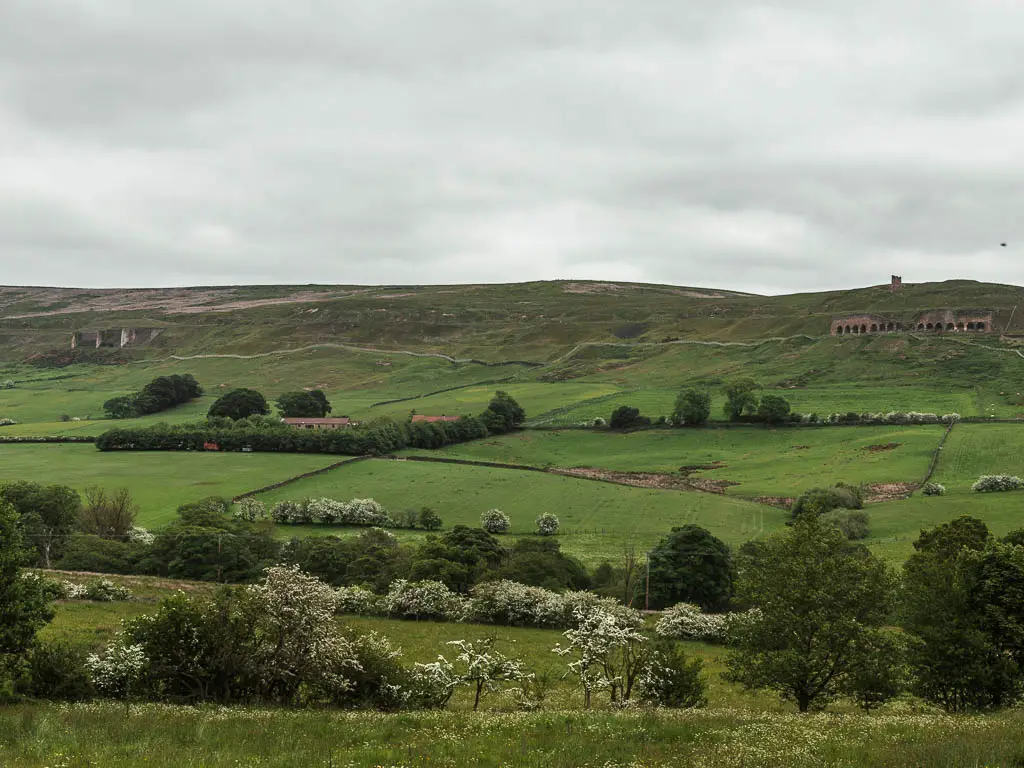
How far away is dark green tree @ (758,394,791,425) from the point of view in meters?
129

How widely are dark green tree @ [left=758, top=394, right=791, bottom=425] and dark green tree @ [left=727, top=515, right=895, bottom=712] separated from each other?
103193 mm

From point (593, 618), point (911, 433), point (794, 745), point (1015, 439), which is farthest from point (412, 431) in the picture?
point (794, 745)

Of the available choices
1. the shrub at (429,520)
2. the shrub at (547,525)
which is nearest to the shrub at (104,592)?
the shrub at (429,520)

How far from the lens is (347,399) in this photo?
17950 cm

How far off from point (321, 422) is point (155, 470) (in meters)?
36.1

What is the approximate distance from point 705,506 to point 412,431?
53.8m

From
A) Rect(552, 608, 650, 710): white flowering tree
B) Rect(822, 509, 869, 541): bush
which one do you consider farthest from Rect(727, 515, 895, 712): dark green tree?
Rect(822, 509, 869, 541): bush

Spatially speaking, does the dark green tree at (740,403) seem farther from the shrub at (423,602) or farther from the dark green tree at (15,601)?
the dark green tree at (15,601)

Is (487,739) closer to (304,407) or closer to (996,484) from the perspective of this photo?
(996,484)

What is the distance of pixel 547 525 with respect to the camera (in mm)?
82625

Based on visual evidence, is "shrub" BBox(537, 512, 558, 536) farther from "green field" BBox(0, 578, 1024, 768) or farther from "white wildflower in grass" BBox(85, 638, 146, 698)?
"white wildflower in grass" BBox(85, 638, 146, 698)

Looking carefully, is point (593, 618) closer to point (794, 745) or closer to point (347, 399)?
point (794, 745)

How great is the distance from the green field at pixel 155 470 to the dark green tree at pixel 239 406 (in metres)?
27.9

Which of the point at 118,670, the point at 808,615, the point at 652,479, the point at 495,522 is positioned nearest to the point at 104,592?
the point at 118,670
